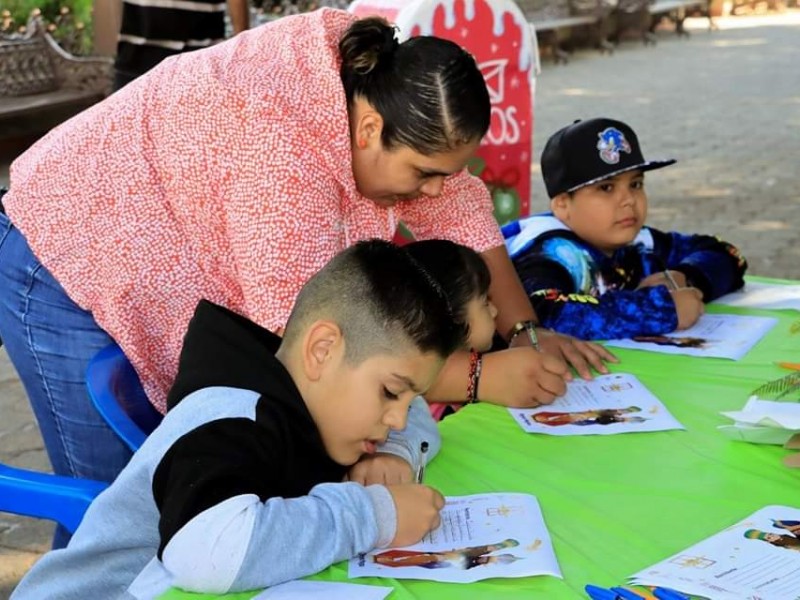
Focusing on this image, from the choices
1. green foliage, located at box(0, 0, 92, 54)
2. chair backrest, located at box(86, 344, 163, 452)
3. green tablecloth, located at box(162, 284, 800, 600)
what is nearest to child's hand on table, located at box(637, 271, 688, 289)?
green tablecloth, located at box(162, 284, 800, 600)

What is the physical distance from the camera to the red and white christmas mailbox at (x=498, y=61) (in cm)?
404

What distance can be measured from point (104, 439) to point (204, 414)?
2.01ft

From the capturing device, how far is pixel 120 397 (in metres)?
1.99

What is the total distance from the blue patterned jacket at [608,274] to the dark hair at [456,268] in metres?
0.33

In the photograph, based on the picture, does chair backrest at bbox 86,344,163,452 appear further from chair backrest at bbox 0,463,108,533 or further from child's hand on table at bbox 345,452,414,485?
child's hand on table at bbox 345,452,414,485

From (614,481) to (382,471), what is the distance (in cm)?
36

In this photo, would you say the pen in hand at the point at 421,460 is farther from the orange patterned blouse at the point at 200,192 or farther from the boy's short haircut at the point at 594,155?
the boy's short haircut at the point at 594,155

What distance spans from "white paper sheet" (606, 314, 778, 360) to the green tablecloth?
0.66 feet

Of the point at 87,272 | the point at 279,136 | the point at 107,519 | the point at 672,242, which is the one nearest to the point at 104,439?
the point at 87,272

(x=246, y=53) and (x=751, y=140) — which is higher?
(x=246, y=53)

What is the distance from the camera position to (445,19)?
160 inches

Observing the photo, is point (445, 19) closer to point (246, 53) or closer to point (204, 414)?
point (246, 53)

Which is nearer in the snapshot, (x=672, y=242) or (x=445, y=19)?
(x=672, y=242)

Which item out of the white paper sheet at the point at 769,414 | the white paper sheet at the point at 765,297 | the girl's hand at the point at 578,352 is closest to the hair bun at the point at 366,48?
the girl's hand at the point at 578,352
